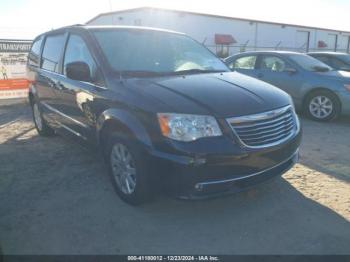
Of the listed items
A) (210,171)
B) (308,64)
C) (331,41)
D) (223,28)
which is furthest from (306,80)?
(331,41)

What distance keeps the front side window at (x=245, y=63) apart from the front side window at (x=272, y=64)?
0.27 metres

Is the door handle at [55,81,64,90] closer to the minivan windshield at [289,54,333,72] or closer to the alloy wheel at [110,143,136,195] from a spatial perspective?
the alloy wheel at [110,143,136,195]

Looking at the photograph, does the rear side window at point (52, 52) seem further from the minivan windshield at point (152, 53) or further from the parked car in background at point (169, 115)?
the minivan windshield at point (152, 53)

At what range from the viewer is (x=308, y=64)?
818cm

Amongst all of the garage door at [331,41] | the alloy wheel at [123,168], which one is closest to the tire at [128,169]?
the alloy wheel at [123,168]

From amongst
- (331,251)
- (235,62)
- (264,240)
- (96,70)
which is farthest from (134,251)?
(235,62)

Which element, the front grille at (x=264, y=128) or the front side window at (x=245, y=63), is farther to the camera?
the front side window at (x=245, y=63)

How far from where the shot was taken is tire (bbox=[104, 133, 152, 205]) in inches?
132

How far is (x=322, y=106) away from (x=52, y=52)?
5401mm

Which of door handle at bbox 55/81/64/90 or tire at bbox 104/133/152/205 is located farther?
door handle at bbox 55/81/64/90

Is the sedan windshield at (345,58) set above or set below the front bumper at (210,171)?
above

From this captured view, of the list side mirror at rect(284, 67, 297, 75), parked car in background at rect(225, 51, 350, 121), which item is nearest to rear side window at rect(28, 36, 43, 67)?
parked car in background at rect(225, 51, 350, 121)

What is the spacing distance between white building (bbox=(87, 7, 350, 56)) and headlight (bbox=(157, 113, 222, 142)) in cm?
3172

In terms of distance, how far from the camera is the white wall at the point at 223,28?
1340 inches
